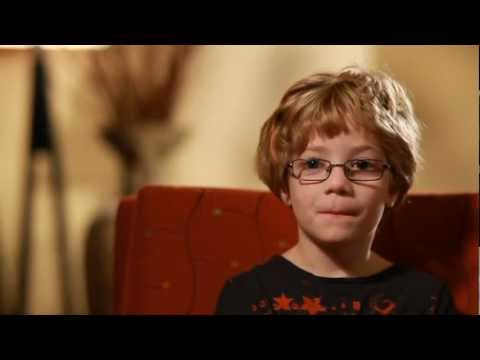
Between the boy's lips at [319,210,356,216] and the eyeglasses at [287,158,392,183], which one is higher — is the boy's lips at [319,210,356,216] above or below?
below

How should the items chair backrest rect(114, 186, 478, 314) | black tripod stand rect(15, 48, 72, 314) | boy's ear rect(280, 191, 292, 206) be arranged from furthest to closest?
black tripod stand rect(15, 48, 72, 314) < chair backrest rect(114, 186, 478, 314) < boy's ear rect(280, 191, 292, 206)

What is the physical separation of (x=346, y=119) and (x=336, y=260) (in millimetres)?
279

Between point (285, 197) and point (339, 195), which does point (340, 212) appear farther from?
point (285, 197)

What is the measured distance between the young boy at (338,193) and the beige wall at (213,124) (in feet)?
2.53

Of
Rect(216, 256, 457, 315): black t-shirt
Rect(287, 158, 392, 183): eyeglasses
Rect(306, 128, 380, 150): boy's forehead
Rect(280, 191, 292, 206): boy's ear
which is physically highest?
Rect(306, 128, 380, 150): boy's forehead

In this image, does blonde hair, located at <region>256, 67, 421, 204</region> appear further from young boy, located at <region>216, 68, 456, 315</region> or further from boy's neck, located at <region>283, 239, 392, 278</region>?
boy's neck, located at <region>283, 239, 392, 278</region>

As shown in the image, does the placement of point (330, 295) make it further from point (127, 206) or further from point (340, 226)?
point (127, 206)

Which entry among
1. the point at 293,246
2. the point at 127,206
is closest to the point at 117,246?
the point at 127,206

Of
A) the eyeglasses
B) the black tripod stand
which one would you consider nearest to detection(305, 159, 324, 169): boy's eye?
the eyeglasses

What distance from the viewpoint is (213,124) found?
6.28 ft

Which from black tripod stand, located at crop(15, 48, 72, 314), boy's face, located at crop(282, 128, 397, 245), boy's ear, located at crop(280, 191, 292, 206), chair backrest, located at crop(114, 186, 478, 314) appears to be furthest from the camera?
black tripod stand, located at crop(15, 48, 72, 314)

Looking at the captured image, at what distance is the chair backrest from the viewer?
4.06 feet

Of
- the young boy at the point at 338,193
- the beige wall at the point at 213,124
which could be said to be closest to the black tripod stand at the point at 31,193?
the beige wall at the point at 213,124

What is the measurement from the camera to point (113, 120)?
191cm
